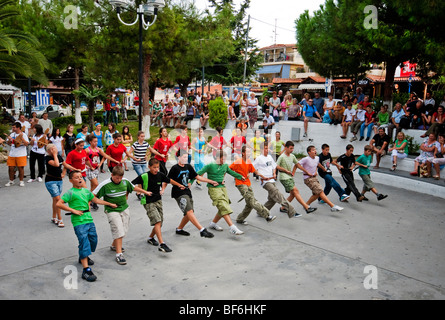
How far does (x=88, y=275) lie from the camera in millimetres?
5277

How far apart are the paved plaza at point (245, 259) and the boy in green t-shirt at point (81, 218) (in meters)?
0.23

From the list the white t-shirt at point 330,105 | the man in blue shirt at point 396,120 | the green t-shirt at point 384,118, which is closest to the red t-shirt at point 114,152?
the man in blue shirt at point 396,120

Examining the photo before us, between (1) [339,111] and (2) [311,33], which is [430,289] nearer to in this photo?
(1) [339,111]

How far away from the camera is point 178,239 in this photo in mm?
6988

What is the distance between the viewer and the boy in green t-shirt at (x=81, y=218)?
5.34 metres

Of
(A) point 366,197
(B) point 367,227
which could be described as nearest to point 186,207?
(B) point 367,227

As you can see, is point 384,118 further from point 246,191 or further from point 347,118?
point 246,191

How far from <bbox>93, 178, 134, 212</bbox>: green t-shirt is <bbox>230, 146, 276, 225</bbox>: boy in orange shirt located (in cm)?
246

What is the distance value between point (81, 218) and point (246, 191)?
129 inches

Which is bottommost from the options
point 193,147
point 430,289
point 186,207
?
point 430,289

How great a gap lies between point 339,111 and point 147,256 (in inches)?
470

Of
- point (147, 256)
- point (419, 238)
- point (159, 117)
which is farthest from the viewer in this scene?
point (159, 117)

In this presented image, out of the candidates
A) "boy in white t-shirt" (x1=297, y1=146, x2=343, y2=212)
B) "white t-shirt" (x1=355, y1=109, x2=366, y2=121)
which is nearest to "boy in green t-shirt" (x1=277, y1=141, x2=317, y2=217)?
"boy in white t-shirt" (x1=297, y1=146, x2=343, y2=212)
